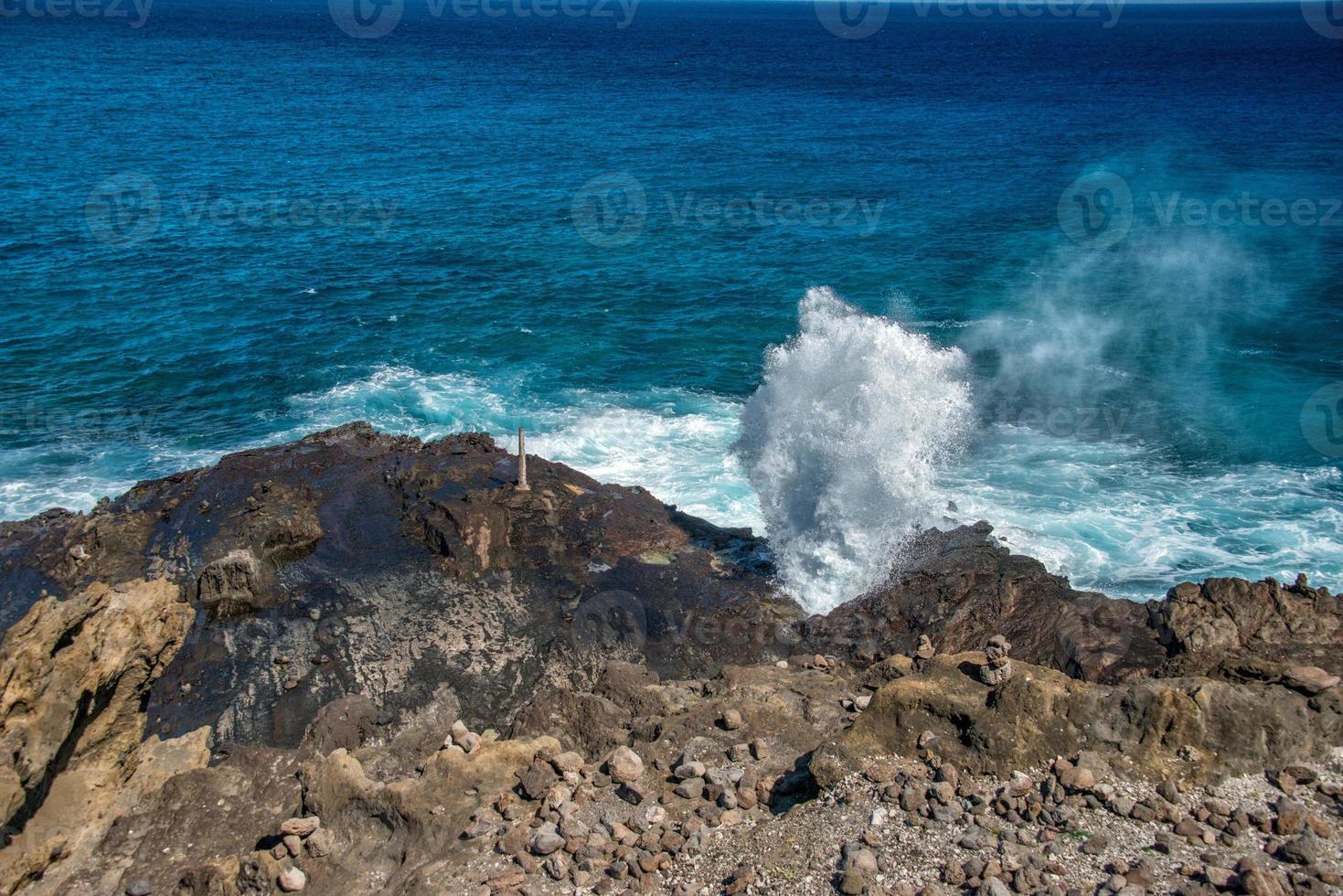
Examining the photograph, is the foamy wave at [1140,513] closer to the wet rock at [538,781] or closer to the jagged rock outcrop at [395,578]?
the jagged rock outcrop at [395,578]

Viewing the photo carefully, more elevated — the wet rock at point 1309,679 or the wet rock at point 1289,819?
the wet rock at point 1309,679

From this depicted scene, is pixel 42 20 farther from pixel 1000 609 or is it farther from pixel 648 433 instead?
pixel 1000 609

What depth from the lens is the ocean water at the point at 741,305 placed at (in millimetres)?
20922

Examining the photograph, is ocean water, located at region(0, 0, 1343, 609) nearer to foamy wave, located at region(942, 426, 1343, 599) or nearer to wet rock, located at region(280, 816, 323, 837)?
foamy wave, located at region(942, 426, 1343, 599)

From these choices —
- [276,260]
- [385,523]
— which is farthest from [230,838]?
[276,260]

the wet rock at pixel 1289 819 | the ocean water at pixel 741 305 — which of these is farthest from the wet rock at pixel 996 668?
the ocean water at pixel 741 305

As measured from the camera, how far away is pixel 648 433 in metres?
25.9

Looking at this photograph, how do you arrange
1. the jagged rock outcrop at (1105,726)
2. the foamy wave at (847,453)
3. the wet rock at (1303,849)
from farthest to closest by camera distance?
the foamy wave at (847,453), the jagged rock outcrop at (1105,726), the wet rock at (1303,849)

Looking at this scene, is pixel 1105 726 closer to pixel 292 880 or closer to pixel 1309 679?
pixel 1309 679

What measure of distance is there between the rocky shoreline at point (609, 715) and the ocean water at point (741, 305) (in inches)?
129

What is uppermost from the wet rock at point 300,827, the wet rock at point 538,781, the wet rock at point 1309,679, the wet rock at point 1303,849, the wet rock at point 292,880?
the wet rock at point 1309,679

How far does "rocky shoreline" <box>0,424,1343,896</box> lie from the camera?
10102 mm

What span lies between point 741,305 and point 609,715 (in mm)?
23690

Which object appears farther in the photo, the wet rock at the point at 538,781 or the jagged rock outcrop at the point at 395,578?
the jagged rock outcrop at the point at 395,578
